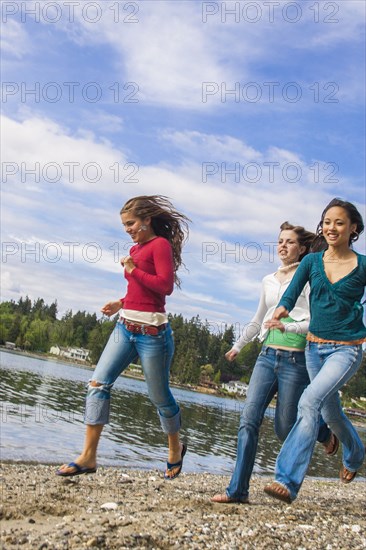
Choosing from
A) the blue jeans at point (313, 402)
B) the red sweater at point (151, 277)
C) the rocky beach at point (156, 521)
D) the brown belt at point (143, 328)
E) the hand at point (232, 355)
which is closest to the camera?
the rocky beach at point (156, 521)

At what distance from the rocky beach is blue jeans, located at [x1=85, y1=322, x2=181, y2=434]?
95 centimetres

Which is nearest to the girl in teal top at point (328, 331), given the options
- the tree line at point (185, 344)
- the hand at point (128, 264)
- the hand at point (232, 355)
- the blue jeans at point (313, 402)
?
the blue jeans at point (313, 402)

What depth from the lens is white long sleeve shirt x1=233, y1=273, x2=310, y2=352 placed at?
243 inches

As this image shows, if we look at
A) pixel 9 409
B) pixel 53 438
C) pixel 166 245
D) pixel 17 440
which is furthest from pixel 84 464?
pixel 9 409

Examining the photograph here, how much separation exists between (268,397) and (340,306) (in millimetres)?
1446

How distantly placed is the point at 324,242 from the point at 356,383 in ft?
618

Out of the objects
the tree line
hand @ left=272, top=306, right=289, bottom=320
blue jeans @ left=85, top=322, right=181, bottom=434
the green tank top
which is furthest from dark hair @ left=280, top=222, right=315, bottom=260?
the tree line

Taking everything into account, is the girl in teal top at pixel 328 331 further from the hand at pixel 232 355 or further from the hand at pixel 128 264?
the hand at pixel 128 264

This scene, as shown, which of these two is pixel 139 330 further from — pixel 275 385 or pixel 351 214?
pixel 351 214

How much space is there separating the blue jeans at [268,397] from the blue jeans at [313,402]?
47 centimetres

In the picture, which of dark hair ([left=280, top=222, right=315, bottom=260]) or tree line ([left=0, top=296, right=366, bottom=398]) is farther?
tree line ([left=0, top=296, right=366, bottom=398])

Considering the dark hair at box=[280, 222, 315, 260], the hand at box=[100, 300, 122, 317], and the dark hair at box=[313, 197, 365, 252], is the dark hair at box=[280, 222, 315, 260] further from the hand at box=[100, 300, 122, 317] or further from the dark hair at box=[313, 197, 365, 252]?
the hand at box=[100, 300, 122, 317]

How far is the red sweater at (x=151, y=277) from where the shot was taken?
238 inches

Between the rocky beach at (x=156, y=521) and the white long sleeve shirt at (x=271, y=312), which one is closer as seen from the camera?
the rocky beach at (x=156, y=521)
